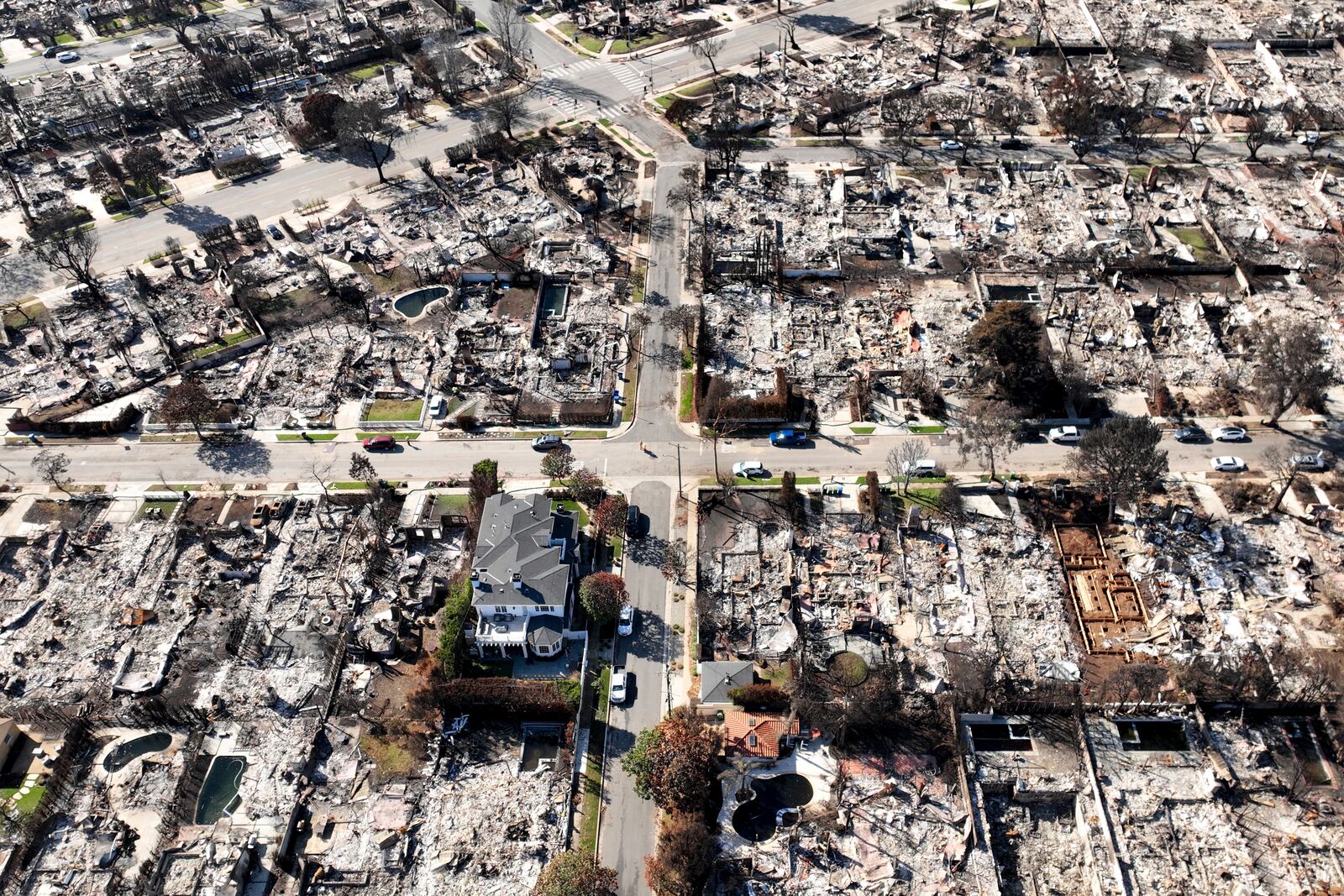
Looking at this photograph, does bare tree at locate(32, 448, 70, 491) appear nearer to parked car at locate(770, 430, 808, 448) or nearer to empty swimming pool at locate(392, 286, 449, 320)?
empty swimming pool at locate(392, 286, 449, 320)

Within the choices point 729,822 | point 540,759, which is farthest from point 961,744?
point 540,759

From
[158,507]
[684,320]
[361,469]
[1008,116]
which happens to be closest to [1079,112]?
[1008,116]

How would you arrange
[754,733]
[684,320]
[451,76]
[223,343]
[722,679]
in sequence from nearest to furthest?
[754,733] < [722,679] < [684,320] < [223,343] < [451,76]

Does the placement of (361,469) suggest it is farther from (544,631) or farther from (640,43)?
(640,43)

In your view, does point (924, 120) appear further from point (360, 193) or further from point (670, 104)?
point (360, 193)

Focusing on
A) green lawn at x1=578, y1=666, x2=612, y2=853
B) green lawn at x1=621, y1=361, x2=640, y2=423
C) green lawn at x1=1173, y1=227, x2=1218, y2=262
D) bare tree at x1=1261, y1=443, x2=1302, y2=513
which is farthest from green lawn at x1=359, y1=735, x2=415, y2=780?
green lawn at x1=1173, y1=227, x2=1218, y2=262
